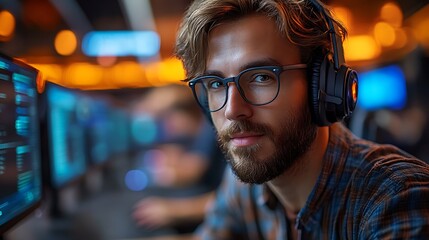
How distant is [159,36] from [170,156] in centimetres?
264

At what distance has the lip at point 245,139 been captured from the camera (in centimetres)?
92

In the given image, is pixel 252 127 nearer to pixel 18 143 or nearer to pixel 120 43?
pixel 18 143

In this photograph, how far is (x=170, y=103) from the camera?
3057 millimetres

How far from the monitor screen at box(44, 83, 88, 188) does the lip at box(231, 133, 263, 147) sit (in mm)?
744

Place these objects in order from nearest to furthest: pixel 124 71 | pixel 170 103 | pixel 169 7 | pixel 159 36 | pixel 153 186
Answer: pixel 153 186 → pixel 170 103 → pixel 169 7 → pixel 159 36 → pixel 124 71

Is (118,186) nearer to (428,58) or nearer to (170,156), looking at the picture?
(170,156)

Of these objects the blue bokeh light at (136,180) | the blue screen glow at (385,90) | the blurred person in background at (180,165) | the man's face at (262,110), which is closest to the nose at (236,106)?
the man's face at (262,110)

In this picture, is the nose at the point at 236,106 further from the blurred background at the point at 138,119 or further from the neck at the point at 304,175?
the blurred background at the point at 138,119

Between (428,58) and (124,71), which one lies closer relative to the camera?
(428,58)

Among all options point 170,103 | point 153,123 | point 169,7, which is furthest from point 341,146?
point 169,7

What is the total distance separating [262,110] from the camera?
3.01 ft

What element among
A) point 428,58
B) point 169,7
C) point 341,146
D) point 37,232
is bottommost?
point 37,232

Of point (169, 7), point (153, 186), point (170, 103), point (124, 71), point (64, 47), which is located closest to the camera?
point (153, 186)

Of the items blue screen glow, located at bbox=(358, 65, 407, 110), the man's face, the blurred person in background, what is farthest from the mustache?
blue screen glow, located at bbox=(358, 65, 407, 110)
